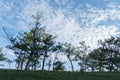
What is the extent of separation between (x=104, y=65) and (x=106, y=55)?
14.0ft

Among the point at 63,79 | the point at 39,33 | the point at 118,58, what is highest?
the point at 39,33

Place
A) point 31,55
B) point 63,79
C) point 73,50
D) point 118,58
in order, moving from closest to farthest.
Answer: point 63,79, point 31,55, point 118,58, point 73,50

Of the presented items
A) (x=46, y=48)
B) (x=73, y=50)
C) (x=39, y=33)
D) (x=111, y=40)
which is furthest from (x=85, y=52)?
(x=39, y=33)

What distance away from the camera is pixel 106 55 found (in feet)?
342

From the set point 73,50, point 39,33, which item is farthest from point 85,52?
point 39,33

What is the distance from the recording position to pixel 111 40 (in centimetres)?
10694

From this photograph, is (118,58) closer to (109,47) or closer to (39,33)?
(109,47)

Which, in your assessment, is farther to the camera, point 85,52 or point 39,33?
point 85,52

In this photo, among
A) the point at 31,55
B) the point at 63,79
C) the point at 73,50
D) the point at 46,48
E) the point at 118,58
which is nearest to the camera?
the point at 63,79

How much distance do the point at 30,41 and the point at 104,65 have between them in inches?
1388

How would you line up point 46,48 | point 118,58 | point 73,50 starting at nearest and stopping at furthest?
point 46,48 → point 118,58 → point 73,50

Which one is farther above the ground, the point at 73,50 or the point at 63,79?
the point at 73,50

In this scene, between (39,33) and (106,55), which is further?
(106,55)

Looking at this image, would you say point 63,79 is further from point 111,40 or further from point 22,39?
point 111,40
